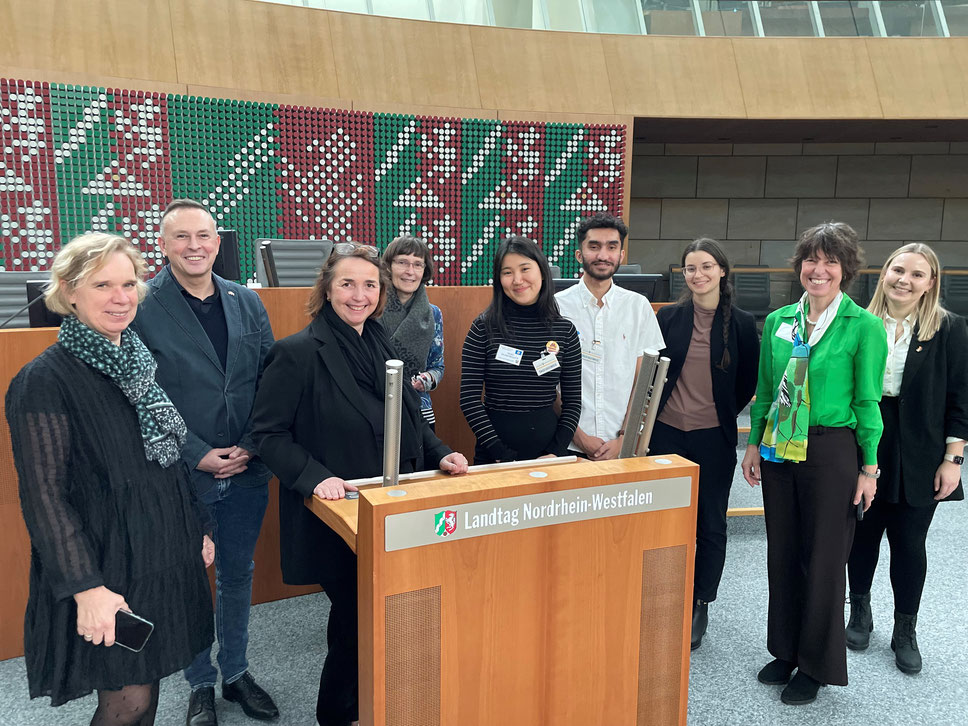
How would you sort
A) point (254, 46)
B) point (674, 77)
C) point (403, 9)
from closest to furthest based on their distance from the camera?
point (254, 46) → point (403, 9) → point (674, 77)

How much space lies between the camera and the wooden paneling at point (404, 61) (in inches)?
230

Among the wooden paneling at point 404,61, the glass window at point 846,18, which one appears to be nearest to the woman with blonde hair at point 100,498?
the wooden paneling at point 404,61

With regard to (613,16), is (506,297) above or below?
below

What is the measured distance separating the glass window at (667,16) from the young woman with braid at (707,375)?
533cm

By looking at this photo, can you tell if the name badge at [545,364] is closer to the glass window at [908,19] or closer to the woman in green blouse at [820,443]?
the woman in green blouse at [820,443]

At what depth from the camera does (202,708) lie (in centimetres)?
210

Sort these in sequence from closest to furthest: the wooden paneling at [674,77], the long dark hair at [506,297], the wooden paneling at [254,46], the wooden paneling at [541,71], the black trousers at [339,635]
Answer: the black trousers at [339,635] < the long dark hair at [506,297] < the wooden paneling at [254,46] < the wooden paneling at [541,71] < the wooden paneling at [674,77]

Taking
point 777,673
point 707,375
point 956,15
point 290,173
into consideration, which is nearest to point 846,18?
point 956,15

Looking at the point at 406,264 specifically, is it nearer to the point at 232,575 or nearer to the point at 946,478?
the point at 232,575

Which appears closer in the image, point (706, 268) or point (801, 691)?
point (801, 691)

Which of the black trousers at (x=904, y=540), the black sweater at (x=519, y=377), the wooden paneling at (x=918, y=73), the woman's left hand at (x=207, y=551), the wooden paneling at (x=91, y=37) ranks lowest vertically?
the black trousers at (x=904, y=540)

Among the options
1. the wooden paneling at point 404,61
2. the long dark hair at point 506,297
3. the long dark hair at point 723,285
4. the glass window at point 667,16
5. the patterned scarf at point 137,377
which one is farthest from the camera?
the glass window at point 667,16

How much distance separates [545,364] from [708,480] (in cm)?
81

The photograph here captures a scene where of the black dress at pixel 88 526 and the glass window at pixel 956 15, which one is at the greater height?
the glass window at pixel 956 15
